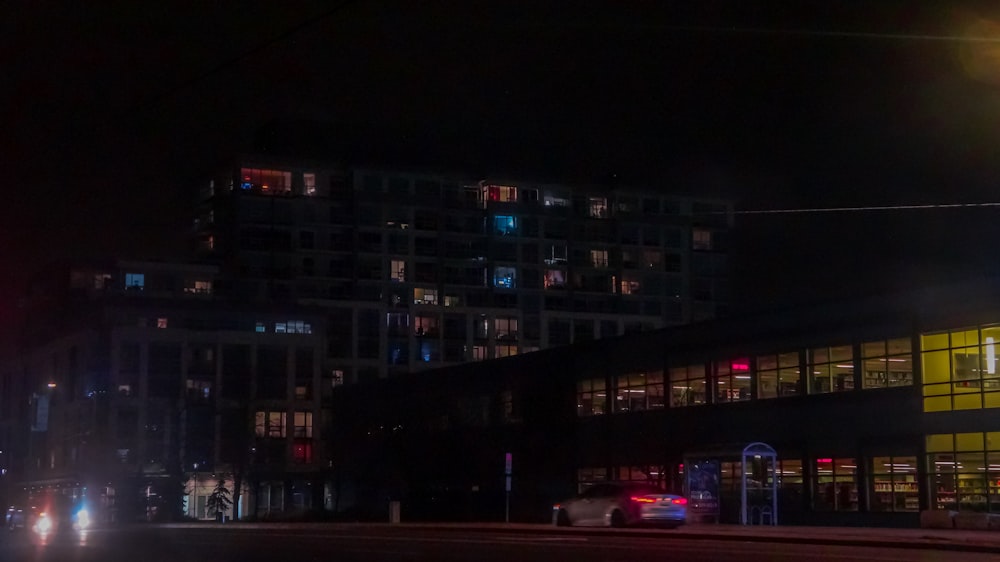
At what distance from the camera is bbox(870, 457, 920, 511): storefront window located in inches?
1724

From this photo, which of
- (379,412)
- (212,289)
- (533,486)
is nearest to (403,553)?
(533,486)

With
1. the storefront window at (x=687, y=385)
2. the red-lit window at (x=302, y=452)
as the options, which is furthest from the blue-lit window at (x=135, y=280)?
the storefront window at (x=687, y=385)

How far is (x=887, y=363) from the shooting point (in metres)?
45.1

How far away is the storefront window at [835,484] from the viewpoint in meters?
46.2

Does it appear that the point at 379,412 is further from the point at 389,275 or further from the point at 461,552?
the point at 461,552

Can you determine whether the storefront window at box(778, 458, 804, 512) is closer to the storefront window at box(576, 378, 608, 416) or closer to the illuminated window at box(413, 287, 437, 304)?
the storefront window at box(576, 378, 608, 416)

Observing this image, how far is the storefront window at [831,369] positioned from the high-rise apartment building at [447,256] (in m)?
74.5

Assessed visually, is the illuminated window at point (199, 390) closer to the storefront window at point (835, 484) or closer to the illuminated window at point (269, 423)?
the illuminated window at point (269, 423)

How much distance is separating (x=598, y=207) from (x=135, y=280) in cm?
4666

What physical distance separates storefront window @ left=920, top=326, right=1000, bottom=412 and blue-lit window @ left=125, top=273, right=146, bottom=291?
276 feet

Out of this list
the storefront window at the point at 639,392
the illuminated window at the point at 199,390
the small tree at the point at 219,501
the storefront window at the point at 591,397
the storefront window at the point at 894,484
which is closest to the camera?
the storefront window at the point at 894,484

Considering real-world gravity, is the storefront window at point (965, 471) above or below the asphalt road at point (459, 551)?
above

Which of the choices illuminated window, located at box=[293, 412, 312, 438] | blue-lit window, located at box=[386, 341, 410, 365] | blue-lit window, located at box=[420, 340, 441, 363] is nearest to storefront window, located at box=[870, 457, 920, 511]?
illuminated window, located at box=[293, 412, 312, 438]

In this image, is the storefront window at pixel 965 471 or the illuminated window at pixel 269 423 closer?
the storefront window at pixel 965 471
